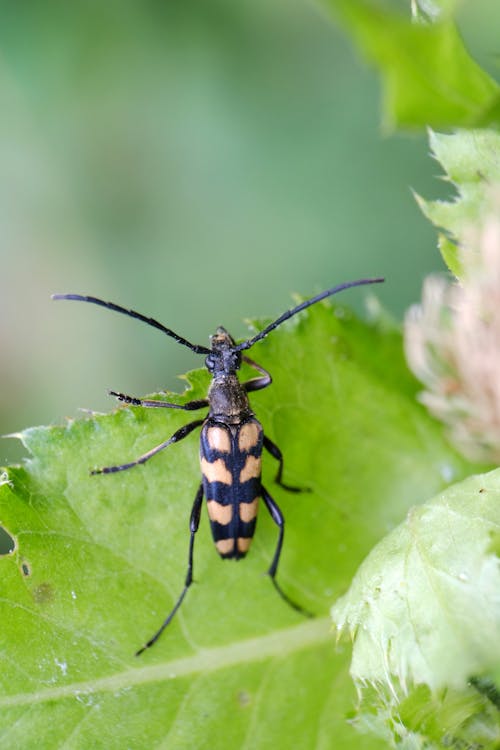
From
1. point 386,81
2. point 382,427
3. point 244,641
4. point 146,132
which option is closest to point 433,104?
point 386,81

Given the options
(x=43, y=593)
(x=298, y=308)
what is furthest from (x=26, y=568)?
(x=298, y=308)

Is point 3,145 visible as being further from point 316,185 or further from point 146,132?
point 316,185

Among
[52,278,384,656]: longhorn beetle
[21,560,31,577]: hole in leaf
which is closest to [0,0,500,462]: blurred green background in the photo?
[52,278,384,656]: longhorn beetle

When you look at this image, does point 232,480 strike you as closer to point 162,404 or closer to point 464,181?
point 162,404

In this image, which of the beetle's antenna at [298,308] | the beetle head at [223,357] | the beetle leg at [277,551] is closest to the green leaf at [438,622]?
the beetle leg at [277,551]

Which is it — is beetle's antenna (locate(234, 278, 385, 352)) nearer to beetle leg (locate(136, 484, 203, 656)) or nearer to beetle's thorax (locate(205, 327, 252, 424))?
beetle's thorax (locate(205, 327, 252, 424))

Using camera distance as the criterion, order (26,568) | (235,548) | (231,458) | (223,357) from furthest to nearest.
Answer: (223,357)
(231,458)
(235,548)
(26,568)
